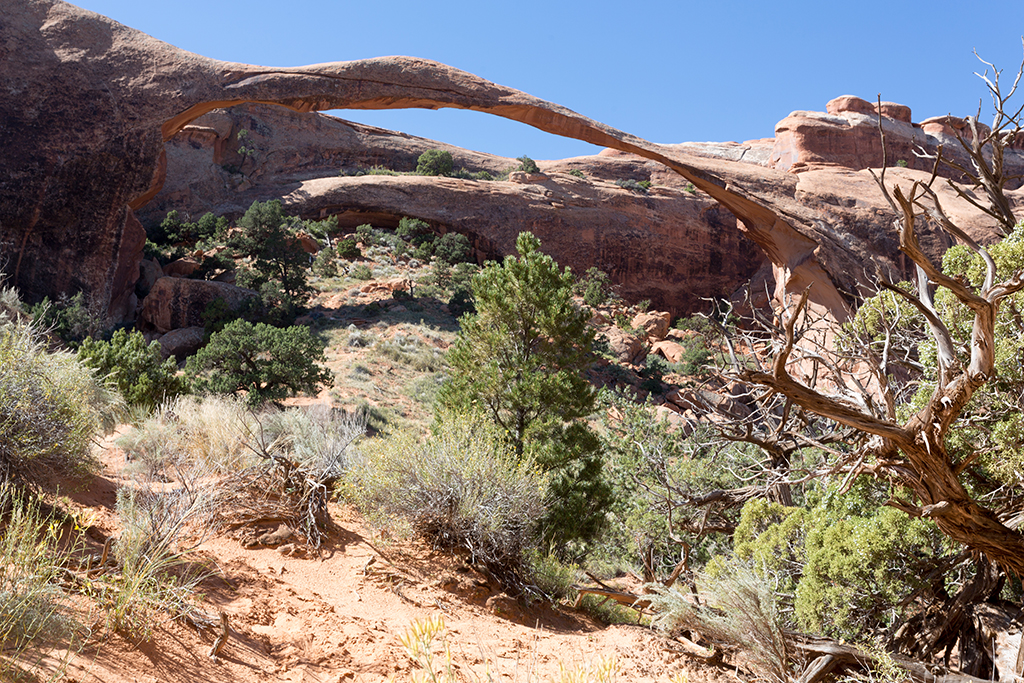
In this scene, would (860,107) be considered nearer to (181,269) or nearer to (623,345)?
(623,345)

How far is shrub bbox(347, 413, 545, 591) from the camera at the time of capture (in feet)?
19.5

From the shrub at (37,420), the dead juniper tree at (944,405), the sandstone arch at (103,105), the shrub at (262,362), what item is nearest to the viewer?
the dead juniper tree at (944,405)

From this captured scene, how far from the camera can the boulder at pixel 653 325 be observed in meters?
27.2

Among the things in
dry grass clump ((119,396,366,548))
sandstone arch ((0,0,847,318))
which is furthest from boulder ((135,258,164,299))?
dry grass clump ((119,396,366,548))

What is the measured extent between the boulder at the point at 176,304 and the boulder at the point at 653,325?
16.3m

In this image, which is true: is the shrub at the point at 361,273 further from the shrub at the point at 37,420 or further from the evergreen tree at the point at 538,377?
the shrub at the point at 37,420

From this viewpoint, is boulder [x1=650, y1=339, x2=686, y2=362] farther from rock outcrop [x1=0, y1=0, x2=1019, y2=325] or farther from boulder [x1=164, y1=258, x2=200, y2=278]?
boulder [x1=164, y1=258, x2=200, y2=278]

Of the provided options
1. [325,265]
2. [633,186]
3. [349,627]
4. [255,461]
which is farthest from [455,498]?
[633,186]

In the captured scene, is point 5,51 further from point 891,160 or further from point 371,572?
point 891,160

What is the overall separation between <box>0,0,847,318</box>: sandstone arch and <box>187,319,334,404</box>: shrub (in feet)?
24.7

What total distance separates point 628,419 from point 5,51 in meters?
20.9

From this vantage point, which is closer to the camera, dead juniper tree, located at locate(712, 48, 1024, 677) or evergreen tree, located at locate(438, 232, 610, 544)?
dead juniper tree, located at locate(712, 48, 1024, 677)

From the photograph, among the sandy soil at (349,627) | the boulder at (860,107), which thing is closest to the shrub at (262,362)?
the sandy soil at (349,627)

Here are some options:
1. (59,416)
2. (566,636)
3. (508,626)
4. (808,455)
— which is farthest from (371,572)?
(808,455)
